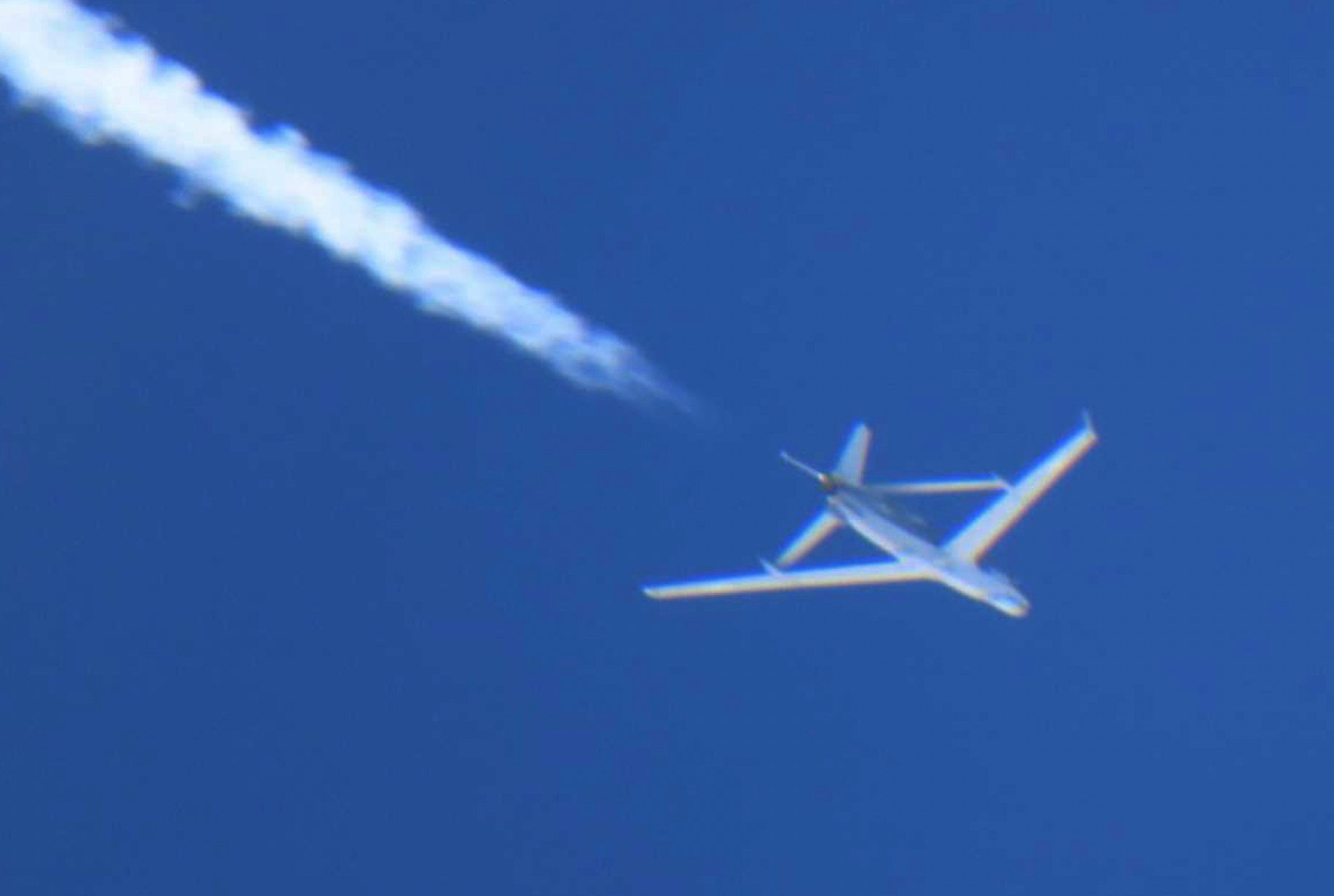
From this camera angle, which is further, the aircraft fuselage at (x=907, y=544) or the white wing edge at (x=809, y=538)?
the white wing edge at (x=809, y=538)

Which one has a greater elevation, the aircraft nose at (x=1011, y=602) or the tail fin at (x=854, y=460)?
the tail fin at (x=854, y=460)

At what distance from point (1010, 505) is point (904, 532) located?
1479 millimetres

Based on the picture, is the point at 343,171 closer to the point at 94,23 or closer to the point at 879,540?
the point at 94,23

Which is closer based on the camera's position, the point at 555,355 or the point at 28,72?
the point at 28,72

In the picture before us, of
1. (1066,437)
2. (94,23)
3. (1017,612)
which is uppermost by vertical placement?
(94,23)

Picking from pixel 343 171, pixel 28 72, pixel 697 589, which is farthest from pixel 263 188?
pixel 697 589

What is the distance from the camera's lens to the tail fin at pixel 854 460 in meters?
34.5

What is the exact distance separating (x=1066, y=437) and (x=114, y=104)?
13.9m

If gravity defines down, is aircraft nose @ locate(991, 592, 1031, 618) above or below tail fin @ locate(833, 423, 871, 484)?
below

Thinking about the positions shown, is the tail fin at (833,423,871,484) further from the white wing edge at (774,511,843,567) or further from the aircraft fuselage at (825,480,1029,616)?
the white wing edge at (774,511,843,567)

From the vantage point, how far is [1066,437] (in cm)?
3619

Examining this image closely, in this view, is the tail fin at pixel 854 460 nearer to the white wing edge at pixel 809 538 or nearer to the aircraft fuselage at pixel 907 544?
the aircraft fuselage at pixel 907 544

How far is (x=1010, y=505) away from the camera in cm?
3459

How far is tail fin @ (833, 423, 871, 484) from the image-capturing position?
3450cm
